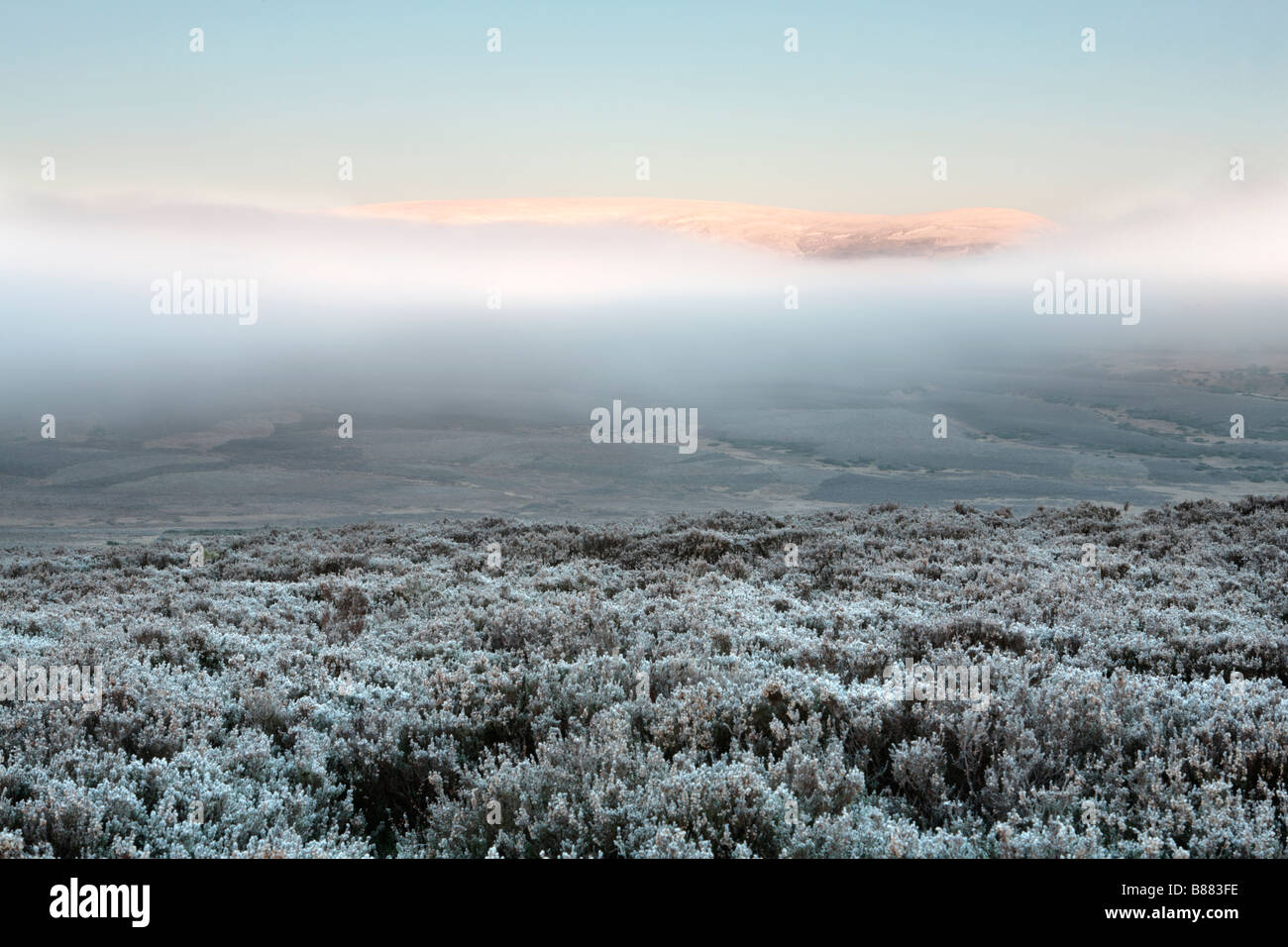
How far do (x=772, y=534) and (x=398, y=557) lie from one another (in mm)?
6644

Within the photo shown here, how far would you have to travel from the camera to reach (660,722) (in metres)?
5.21

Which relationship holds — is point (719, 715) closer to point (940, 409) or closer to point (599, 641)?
point (599, 641)

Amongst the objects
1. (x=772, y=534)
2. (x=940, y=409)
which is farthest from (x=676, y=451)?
(x=772, y=534)

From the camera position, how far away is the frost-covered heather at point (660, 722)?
3885 millimetres

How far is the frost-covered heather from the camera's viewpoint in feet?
12.7

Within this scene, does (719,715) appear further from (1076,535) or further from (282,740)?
(1076,535)

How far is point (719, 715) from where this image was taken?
5383 mm

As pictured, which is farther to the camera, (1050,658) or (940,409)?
(940,409)

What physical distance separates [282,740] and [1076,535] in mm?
13608

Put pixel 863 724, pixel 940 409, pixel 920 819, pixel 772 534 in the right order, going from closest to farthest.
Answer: pixel 920 819, pixel 863 724, pixel 772 534, pixel 940 409

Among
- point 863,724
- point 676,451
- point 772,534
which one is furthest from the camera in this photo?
point 676,451

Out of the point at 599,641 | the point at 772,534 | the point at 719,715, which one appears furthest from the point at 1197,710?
the point at 772,534
